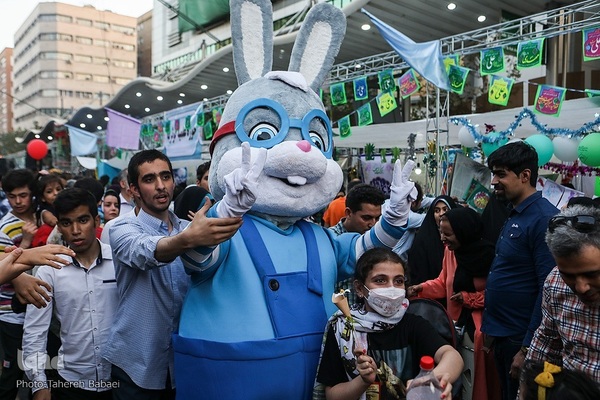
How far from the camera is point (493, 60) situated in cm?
695

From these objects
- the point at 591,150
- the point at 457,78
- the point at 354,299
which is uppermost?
the point at 457,78

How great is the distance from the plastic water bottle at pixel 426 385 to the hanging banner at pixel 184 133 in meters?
8.53

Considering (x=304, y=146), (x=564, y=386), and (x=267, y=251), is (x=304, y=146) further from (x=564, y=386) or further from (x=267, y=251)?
(x=564, y=386)

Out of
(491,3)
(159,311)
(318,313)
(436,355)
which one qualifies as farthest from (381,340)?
(491,3)

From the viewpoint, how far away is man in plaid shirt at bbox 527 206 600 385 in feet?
5.99

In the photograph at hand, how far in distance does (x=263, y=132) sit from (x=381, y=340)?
3.99 feet

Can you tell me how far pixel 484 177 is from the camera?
6.61m

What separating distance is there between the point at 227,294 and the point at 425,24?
1176 cm

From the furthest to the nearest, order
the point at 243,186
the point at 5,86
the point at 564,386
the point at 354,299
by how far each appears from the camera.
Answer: the point at 5,86
the point at 354,299
the point at 243,186
the point at 564,386

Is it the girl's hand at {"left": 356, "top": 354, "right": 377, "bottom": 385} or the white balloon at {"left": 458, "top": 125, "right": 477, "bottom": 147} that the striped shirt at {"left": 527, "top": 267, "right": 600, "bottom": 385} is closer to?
the girl's hand at {"left": 356, "top": 354, "right": 377, "bottom": 385}

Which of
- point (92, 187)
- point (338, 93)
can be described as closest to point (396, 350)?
point (92, 187)

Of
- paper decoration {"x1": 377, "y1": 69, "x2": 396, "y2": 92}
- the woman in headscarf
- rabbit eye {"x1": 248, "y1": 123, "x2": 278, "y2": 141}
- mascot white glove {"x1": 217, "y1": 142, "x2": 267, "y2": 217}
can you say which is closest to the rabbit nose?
rabbit eye {"x1": 248, "y1": 123, "x2": 278, "y2": 141}

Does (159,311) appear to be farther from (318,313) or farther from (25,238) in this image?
(25,238)

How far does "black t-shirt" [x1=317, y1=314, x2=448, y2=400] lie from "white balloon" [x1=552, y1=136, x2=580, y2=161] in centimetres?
516
